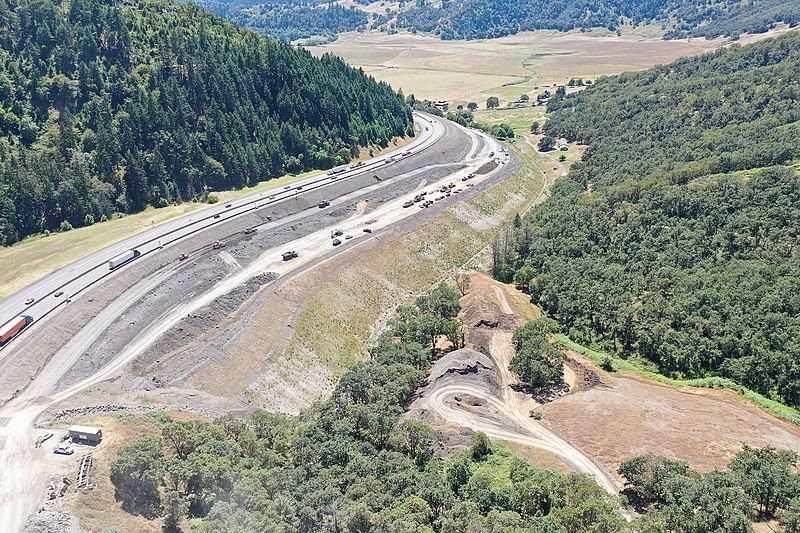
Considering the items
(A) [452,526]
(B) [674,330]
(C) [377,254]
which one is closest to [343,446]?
(A) [452,526]

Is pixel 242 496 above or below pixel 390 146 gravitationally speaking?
below

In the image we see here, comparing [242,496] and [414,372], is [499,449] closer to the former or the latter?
[414,372]

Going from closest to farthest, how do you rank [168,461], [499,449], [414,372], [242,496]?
[242,496] → [168,461] → [499,449] → [414,372]

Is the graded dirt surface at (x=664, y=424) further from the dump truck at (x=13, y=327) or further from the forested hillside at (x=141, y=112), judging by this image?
the forested hillside at (x=141, y=112)

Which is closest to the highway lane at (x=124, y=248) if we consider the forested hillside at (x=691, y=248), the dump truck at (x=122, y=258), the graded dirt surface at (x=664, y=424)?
the dump truck at (x=122, y=258)

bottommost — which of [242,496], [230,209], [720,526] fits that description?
[720,526]

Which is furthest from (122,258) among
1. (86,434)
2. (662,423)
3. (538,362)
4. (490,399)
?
(662,423)

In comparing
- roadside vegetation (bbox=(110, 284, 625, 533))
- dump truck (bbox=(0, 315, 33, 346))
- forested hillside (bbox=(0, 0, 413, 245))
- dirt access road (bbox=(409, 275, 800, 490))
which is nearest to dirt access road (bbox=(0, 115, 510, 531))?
dump truck (bbox=(0, 315, 33, 346))

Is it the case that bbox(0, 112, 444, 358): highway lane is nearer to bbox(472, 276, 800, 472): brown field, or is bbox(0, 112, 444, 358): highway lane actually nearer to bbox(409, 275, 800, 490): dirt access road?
bbox(409, 275, 800, 490): dirt access road
